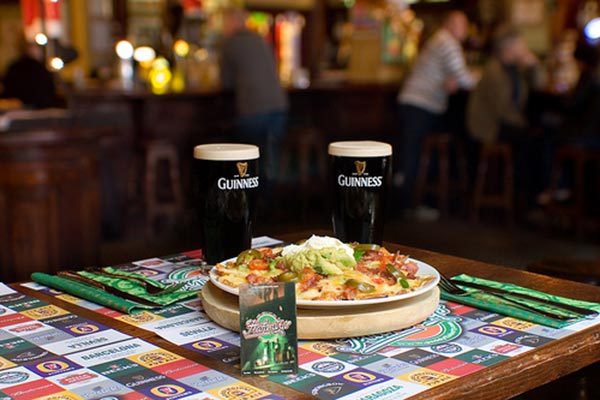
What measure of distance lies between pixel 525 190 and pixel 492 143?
0.73 metres

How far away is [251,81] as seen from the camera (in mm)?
6703

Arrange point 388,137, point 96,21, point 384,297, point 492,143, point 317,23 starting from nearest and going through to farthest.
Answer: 1. point 384,297
2. point 492,143
3. point 388,137
4. point 317,23
5. point 96,21

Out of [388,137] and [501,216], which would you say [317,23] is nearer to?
[388,137]

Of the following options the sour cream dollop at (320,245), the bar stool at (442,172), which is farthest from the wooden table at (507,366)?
the bar stool at (442,172)

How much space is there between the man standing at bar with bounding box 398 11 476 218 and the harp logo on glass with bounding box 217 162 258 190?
18.4ft

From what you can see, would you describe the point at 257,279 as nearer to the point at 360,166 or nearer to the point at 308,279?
the point at 308,279

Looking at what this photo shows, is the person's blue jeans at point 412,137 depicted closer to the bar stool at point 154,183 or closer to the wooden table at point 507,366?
the bar stool at point 154,183

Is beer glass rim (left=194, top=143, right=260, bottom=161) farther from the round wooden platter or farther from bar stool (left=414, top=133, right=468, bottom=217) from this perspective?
bar stool (left=414, top=133, right=468, bottom=217)

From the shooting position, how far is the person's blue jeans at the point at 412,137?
7234mm

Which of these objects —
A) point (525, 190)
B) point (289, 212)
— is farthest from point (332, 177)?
point (525, 190)

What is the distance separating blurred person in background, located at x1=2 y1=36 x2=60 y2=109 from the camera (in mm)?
6730

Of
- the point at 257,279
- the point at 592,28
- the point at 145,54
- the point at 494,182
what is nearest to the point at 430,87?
the point at 494,182

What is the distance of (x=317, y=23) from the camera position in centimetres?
943

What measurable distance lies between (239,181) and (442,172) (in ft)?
18.9
